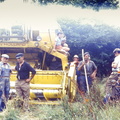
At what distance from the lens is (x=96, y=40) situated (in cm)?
1385

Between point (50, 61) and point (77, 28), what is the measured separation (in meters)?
3.98

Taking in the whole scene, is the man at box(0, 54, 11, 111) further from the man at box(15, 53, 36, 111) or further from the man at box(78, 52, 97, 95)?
the man at box(78, 52, 97, 95)

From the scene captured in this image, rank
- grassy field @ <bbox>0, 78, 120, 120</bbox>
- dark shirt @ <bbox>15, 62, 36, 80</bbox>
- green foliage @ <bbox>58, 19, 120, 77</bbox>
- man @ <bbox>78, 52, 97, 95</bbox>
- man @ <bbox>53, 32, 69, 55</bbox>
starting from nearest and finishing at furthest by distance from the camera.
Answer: grassy field @ <bbox>0, 78, 120, 120</bbox>
dark shirt @ <bbox>15, 62, 36, 80</bbox>
man @ <bbox>78, 52, 97, 95</bbox>
man @ <bbox>53, 32, 69, 55</bbox>
green foliage @ <bbox>58, 19, 120, 77</bbox>

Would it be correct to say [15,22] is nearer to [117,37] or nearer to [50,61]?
[50,61]

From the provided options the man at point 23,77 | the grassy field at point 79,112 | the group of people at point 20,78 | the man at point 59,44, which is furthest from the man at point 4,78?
the man at point 59,44

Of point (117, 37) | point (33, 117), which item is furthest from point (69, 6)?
point (33, 117)

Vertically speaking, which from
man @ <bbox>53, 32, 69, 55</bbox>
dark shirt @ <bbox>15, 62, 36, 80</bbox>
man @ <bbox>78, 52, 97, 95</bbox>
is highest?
man @ <bbox>53, 32, 69, 55</bbox>

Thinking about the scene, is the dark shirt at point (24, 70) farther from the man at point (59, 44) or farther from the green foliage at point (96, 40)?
the green foliage at point (96, 40)

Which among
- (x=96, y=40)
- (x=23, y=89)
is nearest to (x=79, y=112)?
(x=23, y=89)

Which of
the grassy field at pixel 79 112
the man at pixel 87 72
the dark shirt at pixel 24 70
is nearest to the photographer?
the grassy field at pixel 79 112

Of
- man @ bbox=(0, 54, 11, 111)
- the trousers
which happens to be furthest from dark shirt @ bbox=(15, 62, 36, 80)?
man @ bbox=(0, 54, 11, 111)

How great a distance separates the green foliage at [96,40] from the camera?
13.8m

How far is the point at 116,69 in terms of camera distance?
786 cm

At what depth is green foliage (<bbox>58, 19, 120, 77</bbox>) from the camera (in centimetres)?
1377
